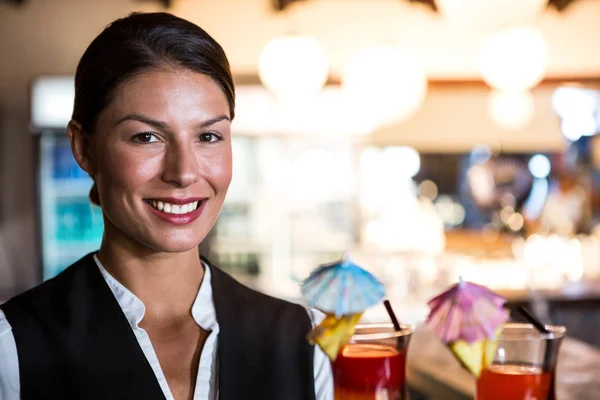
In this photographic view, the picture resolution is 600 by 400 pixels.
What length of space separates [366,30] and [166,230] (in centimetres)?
551

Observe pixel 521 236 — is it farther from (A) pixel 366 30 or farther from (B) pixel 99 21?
(B) pixel 99 21

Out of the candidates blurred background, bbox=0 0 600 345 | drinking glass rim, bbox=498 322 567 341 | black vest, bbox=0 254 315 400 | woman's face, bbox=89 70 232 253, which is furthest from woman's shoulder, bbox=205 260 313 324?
blurred background, bbox=0 0 600 345

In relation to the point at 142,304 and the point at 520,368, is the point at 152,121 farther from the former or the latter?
the point at 520,368

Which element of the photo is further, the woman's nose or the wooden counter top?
the wooden counter top

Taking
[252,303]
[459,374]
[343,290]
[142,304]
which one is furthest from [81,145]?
[459,374]

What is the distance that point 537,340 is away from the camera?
102 centimetres

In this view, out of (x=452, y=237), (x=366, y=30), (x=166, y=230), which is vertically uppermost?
(x=366, y=30)

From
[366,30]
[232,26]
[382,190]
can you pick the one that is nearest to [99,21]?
Result: [232,26]

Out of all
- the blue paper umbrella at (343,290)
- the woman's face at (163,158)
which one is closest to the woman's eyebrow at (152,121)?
the woman's face at (163,158)

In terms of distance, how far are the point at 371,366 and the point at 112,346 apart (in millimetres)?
460

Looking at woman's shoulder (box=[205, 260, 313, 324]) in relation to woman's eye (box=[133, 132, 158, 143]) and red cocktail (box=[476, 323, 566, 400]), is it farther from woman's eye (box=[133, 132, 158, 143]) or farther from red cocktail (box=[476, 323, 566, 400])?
red cocktail (box=[476, 323, 566, 400])

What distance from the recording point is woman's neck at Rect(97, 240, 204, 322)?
1313 mm

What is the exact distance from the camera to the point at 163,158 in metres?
1.20

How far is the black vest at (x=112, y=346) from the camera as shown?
1.24 metres
